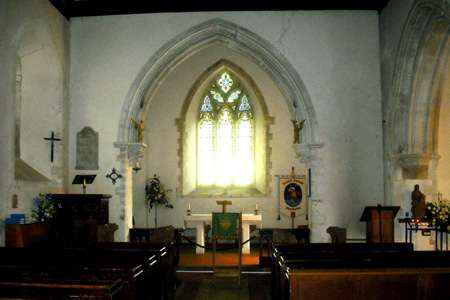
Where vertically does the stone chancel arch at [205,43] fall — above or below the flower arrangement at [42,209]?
above

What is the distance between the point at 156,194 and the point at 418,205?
635 cm

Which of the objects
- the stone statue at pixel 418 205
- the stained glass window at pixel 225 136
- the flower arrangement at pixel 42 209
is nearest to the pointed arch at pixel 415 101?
the stone statue at pixel 418 205

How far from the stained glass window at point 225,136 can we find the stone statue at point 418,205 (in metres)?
5.51

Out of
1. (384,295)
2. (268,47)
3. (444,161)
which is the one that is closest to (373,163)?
(444,161)

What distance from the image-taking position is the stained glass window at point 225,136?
42.7 ft

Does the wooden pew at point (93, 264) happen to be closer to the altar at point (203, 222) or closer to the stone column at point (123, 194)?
the stone column at point (123, 194)

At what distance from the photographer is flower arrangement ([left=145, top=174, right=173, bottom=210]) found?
1195 centimetres

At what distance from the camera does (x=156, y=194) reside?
471 inches

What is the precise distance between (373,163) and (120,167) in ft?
16.1

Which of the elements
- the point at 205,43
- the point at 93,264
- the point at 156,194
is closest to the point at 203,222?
the point at 156,194

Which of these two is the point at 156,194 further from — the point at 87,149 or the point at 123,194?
the point at 87,149

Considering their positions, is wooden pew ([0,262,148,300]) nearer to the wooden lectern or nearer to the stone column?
the wooden lectern

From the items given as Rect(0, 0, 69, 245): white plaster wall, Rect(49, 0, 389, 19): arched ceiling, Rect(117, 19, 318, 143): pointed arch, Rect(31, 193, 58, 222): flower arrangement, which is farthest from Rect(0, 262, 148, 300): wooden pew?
Rect(49, 0, 389, 19): arched ceiling

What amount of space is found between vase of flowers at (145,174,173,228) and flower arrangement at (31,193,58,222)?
3.96 meters
